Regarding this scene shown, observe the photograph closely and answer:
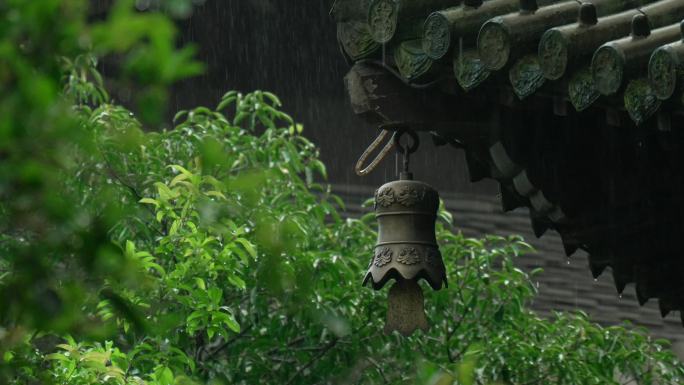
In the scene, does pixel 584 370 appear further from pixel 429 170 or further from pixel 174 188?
pixel 429 170

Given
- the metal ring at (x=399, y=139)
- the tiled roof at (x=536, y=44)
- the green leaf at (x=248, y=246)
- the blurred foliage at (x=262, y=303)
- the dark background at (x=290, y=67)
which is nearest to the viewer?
the tiled roof at (x=536, y=44)

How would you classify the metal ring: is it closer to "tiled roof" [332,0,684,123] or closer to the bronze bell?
the bronze bell

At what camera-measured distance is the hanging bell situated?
4246 millimetres


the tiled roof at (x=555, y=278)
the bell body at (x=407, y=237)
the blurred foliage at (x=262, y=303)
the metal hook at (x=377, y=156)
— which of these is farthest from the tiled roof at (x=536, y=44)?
the tiled roof at (x=555, y=278)

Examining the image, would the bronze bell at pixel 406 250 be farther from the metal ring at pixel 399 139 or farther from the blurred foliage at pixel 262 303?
the blurred foliage at pixel 262 303

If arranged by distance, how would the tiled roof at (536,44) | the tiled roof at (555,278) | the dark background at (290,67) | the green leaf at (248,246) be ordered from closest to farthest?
the tiled roof at (536,44), the green leaf at (248,246), the dark background at (290,67), the tiled roof at (555,278)

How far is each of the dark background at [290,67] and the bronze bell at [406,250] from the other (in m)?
6.04

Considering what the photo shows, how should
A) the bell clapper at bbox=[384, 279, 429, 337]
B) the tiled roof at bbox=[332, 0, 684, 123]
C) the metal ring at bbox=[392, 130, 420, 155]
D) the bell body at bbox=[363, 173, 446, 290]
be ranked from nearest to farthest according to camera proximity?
the tiled roof at bbox=[332, 0, 684, 123], the metal ring at bbox=[392, 130, 420, 155], the bell body at bbox=[363, 173, 446, 290], the bell clapper at bbox=[384, 279, 429, 337]

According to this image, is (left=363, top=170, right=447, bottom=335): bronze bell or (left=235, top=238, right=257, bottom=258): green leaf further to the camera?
(left=235, top=238, right=257, bottom=258): green leaf

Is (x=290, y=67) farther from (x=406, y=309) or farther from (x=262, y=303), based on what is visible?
(x=406, y=309)

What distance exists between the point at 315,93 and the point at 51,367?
19.5 ft

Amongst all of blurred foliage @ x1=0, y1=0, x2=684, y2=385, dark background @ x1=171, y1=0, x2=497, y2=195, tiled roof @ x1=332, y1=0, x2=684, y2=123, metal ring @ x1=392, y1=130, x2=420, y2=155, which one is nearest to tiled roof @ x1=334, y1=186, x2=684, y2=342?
dark background @ x1=171, y1=0, x2=497, y2=195

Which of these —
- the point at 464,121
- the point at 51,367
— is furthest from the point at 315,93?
the point at 464,121

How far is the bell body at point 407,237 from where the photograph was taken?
4.24m
